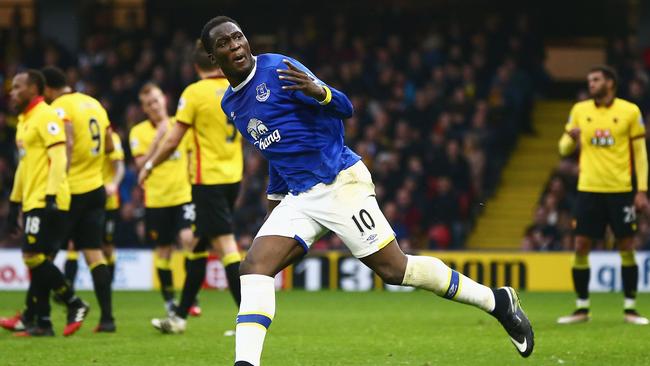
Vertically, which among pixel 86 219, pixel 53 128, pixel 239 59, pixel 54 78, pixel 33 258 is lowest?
pixel 33 258

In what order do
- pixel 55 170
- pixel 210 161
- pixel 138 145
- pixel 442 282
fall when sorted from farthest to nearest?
pixel 138 145, pixel 210 161, pixel 55 170, pixel 442 282

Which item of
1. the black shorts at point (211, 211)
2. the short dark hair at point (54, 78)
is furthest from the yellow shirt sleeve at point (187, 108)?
the short dark hair at point (54, 78)

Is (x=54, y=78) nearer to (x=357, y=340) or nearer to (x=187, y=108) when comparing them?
(x=187, y=108)

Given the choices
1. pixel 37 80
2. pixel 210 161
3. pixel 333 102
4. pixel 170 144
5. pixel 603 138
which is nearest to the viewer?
pixel 333 102

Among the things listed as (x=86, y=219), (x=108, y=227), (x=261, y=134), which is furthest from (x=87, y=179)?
(x=261, y=134)

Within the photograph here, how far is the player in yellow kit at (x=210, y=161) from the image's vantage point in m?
10.7

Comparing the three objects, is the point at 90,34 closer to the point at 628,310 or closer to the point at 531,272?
the point at 531,272

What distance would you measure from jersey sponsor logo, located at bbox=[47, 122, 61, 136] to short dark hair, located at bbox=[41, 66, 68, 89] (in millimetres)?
1008

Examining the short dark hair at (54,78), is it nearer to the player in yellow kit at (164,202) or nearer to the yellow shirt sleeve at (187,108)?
the yellow shirt sleeve at (187,108)

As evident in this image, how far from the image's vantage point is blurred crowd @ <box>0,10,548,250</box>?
21.2 metres

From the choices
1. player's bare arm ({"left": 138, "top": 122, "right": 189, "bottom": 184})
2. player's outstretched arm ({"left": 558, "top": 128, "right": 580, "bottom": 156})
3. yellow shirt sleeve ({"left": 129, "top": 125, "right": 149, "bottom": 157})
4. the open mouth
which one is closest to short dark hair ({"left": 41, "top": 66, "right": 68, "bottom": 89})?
player's bare arm ({"left": 138, "top": 122, "right": 189, "bottom": 184})

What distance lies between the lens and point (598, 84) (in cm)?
1216

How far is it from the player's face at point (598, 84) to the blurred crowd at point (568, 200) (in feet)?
21.8

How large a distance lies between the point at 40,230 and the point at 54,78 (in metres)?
1.62
